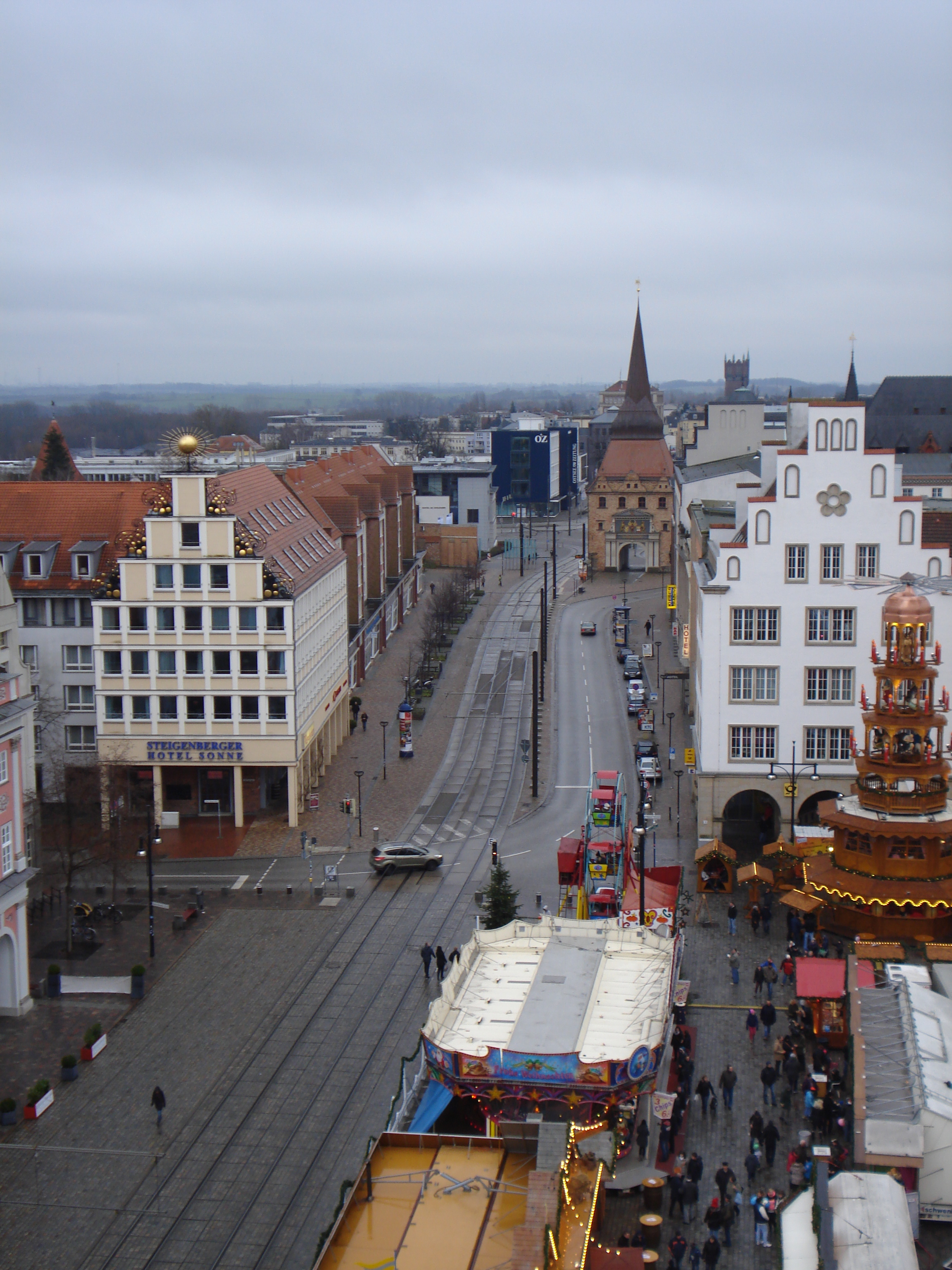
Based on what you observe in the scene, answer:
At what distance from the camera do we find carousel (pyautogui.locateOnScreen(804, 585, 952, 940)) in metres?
49.7

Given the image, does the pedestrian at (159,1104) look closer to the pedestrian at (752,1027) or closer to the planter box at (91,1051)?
the planter box at (91,1051)

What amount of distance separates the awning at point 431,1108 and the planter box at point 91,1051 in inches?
511

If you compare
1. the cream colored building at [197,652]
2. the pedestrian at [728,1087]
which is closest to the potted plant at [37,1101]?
the pedestrian at [728,1087]

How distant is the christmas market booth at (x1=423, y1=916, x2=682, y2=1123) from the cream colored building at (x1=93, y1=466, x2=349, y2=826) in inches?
1135

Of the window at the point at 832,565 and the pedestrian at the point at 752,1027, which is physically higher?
the window at the point at 832,565

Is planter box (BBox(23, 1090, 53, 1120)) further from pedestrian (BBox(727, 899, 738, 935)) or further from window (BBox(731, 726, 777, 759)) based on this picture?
window (BBox(731, 726, 777, 759))

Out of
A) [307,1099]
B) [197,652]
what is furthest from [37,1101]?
[197,652]

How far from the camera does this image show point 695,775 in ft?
210

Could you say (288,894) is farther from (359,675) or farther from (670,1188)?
(359,675)

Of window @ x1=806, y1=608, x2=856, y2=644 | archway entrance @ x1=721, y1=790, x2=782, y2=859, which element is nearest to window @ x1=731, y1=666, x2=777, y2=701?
window @ x1=806, y1=608, x2=856, y2=644

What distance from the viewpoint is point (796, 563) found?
62.0m

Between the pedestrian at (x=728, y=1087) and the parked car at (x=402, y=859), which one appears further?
the parked car at (x=402, y=859)

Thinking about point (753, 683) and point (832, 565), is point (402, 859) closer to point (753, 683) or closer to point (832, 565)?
point (753, 683)

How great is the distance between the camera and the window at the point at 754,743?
62.5m
